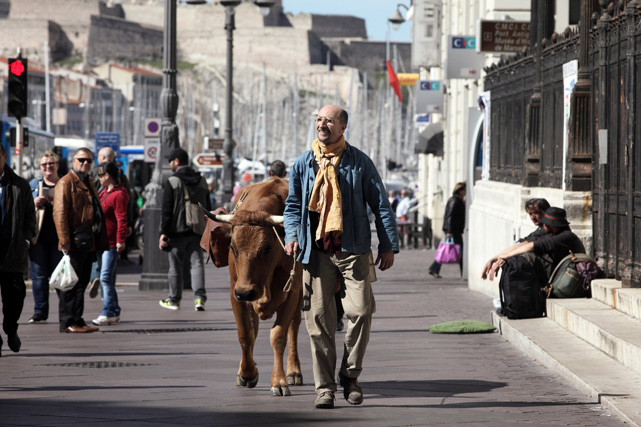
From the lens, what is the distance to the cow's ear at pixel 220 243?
1005 cm

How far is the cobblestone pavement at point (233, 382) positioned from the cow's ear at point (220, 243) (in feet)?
2.86

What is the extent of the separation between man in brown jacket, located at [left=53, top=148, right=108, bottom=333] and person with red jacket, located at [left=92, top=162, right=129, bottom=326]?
0.58m

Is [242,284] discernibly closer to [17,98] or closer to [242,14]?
[17,98]

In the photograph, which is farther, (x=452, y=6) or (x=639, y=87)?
(x=452, y=6)

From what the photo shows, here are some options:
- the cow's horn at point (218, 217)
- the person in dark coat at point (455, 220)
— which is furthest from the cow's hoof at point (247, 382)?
the person in dark coat at point (455, 220)

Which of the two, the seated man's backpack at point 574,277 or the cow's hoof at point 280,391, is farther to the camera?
the seated man's backpack at point 574,277

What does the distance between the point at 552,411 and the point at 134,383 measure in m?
3.01

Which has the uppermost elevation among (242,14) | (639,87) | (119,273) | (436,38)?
(242,14)

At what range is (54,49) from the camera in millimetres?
185000

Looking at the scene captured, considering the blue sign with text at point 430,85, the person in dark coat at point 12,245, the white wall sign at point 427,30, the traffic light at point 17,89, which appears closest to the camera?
the person in dark coat at point 12,245

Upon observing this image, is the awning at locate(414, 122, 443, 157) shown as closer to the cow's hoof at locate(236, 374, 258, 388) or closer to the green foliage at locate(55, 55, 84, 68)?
the cow's hoof at locate(236, 374, 258, 388)

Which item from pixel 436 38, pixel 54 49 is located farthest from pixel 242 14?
pixel 436 38

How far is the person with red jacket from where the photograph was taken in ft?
49.2

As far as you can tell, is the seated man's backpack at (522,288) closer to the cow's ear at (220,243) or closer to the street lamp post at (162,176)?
the cow's ear at (220,243)
